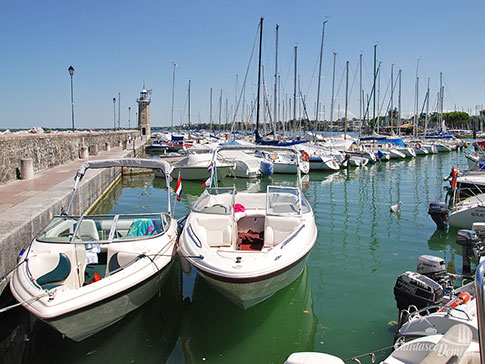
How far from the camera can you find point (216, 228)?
7922 millimetres

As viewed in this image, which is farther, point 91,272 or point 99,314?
point 91,272

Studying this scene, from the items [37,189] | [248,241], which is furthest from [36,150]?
[248,241]

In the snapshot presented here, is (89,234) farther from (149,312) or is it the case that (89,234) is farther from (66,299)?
(66,299)

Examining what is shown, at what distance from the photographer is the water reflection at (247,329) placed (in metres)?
5.73

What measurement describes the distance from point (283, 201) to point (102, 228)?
396 centimetres

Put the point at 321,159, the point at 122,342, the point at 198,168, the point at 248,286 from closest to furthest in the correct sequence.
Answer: the point at 248,286, the point at 122,342, the point at 198,168, the point at 321,159

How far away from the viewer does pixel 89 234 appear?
23.9 ft

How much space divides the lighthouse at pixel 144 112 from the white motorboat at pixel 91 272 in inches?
2923

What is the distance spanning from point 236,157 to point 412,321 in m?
21.8

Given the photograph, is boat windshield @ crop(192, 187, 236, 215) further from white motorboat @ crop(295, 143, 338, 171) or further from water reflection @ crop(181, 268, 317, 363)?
white motorboat @ crop(295, 143, 338, 171)

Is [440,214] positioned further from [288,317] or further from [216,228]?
[216,228]

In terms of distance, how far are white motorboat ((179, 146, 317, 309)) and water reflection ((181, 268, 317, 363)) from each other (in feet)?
1.72

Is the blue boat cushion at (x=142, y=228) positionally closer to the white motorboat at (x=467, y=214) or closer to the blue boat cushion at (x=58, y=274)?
the blue boat cushion at (x=58, y=274)

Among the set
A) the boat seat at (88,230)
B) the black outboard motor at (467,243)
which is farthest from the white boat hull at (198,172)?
the black outboard motor at (467,243)
